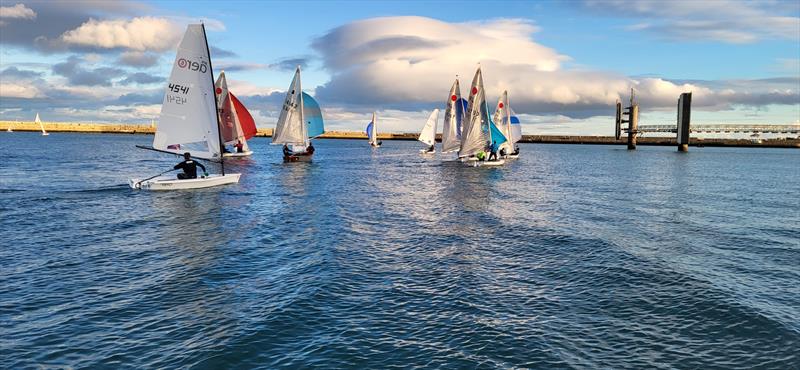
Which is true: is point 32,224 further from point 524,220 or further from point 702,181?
point 702,181

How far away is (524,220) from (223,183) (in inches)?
1043

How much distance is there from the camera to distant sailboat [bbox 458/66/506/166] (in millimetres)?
70562

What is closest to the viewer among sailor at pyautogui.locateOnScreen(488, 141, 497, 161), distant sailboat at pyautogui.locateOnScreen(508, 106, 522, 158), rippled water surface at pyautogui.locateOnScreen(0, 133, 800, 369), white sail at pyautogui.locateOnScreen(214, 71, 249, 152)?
rippled water surface at pyautogui.locateOnScreen(0, 133, 800, 369)

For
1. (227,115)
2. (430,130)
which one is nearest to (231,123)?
(227,115)

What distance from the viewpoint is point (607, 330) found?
42.8ft

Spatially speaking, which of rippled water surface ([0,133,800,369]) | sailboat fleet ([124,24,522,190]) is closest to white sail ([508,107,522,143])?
sailboat fleet ([124,24,522,190])

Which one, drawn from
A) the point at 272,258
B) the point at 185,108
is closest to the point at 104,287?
the point at 272,258

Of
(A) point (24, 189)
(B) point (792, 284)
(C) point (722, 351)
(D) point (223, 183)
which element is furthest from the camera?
(D) point (223, 183)

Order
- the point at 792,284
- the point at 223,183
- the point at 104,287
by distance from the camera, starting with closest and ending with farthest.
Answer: the point at 104,287
the point at 792,284
the point at 223,183

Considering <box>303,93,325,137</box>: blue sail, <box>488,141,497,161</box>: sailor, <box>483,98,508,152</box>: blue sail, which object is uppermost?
<box>303,93,325,137</box>: blue sail

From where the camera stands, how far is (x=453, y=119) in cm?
8838

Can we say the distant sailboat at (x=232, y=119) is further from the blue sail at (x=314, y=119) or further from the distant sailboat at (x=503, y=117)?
the distant sailboat at (x=503, y=117)

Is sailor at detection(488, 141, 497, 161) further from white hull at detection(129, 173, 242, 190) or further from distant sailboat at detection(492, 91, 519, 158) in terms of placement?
white hull at detection(129, 173, 242, 190)

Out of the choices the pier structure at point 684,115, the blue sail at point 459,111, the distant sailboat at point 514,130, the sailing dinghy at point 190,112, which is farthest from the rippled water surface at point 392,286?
the pier structure at point 684,115
